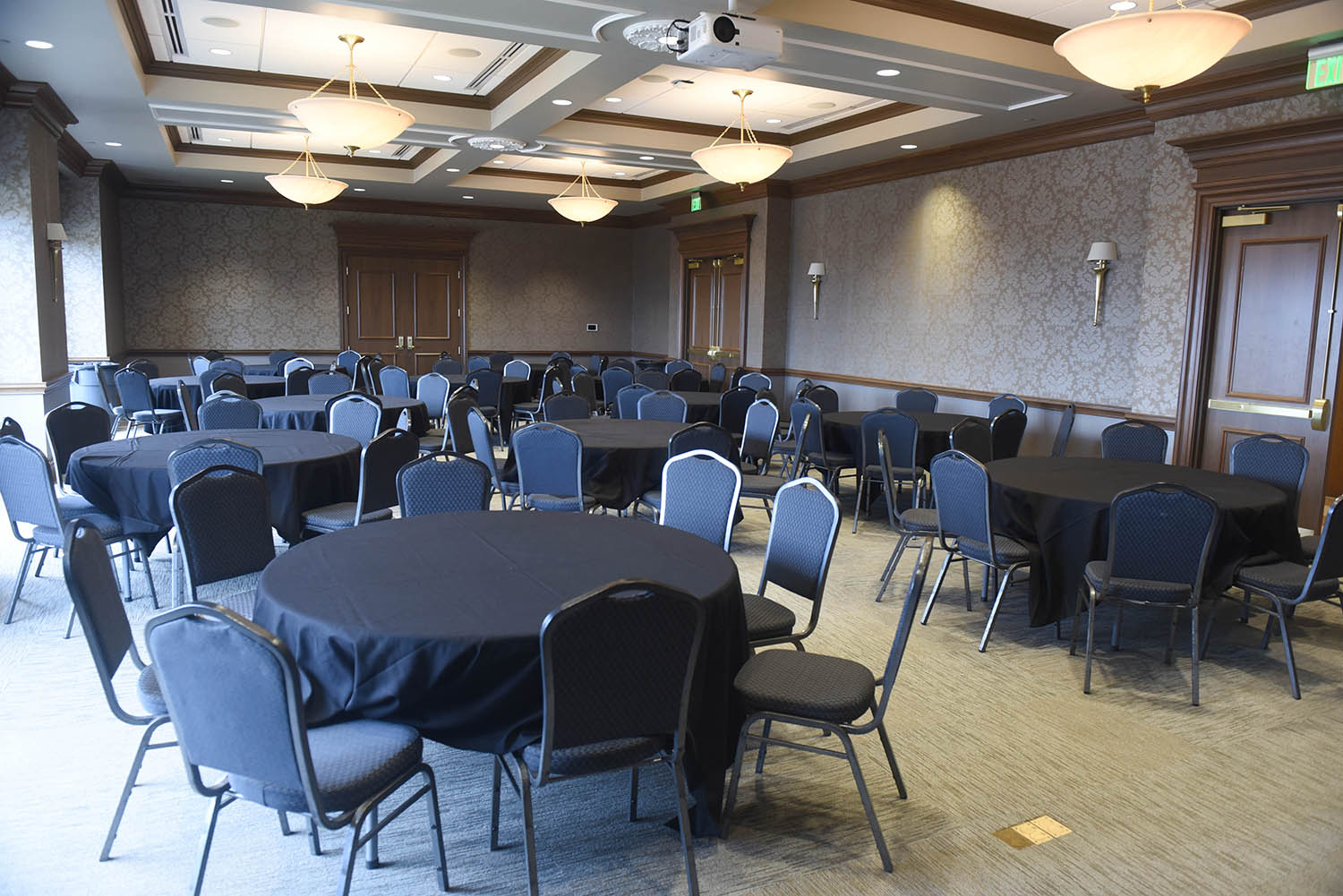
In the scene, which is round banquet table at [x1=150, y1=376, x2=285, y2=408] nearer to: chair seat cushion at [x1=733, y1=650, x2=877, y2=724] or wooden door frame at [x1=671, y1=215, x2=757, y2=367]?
wooden door frame at [x1=671, y1=215, x2=757, y2=367]

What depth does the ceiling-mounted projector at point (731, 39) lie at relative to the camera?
5148 millimetres

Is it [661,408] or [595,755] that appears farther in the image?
[661,408]

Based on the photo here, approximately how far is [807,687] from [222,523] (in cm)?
241

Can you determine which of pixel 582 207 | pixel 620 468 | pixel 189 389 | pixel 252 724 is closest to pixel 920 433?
pixel 620 468

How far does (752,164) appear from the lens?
7.37 meters

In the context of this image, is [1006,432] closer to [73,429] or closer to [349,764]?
[349,764]

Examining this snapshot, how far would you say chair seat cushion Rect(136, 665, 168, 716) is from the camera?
257cm

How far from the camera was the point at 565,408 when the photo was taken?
7.29 meters

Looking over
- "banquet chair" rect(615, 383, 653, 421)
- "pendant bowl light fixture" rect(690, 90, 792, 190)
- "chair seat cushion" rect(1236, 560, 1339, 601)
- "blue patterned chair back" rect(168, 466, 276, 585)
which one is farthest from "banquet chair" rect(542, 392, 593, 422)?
"chair seat cushion" rect(1236, 560, 1339, 601)

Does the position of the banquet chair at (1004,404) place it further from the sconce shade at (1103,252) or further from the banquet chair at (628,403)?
the banquet chair at (628,403)

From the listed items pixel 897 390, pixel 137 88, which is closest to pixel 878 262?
pixel 897 390

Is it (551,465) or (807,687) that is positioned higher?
(551,465)

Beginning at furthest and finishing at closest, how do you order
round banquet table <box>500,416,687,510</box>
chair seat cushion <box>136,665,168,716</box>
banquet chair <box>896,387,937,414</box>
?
banquet chair <box>896,387,937,414</box> < round banquet table <box>500,416,687,510</box> < chair seat cushion <box>136,665,168,716</box>

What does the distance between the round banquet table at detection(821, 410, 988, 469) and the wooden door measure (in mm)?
1738
